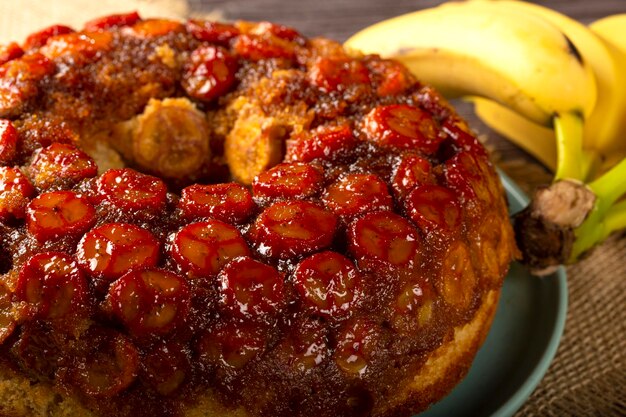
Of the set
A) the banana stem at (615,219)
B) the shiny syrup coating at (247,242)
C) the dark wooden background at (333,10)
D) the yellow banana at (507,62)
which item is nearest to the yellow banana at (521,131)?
the yellow banana at (507,62)

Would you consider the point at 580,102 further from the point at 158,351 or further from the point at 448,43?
the point at 158,351

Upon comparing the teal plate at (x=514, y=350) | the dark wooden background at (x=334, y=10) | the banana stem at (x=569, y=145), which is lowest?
the dark wooden background at (x=334, y=10)

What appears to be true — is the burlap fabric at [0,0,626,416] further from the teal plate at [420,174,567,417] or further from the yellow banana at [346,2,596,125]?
the yellow banana at [346,2,596,125]

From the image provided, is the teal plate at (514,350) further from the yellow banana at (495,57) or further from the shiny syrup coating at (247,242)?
the yellow banana at (495,57)

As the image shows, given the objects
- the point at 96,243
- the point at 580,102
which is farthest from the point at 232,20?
the point at 96,243

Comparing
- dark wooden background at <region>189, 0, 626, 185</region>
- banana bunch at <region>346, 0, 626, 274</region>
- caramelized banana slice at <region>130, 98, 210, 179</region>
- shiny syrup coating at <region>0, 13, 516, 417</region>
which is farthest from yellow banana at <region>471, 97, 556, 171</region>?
caramelized banana slice at <region>130, 98, 210, 179</region>

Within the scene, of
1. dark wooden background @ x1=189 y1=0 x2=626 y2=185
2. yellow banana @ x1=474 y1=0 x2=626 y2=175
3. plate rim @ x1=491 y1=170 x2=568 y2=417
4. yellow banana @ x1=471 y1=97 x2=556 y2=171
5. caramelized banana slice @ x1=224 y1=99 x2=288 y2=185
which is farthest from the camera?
dark wooden background @ x1=189 y1=0 x2=626 y2=185
